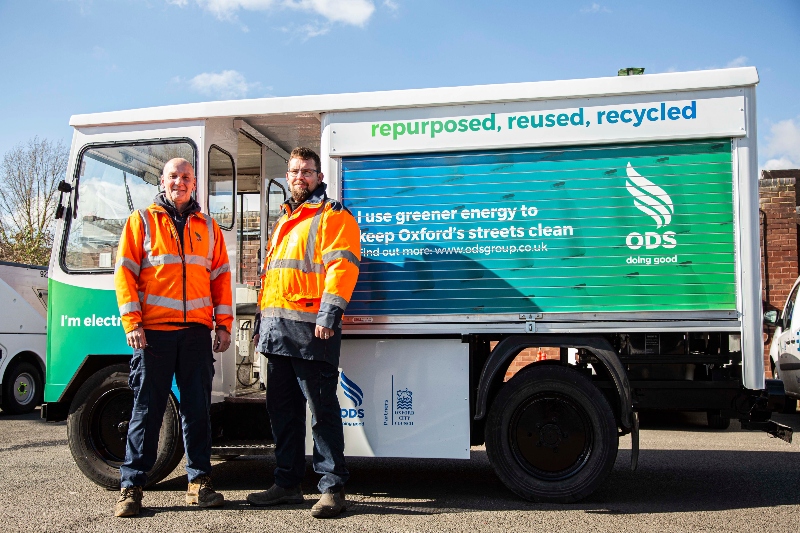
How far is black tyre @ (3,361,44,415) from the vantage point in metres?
10.9

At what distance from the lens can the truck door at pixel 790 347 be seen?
866cm

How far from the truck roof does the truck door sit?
5108 millimetres

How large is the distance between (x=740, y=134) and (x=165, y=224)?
3866mm

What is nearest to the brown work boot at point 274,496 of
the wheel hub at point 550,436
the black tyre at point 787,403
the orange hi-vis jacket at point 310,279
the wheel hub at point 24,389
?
the orange hi-vis jacket at point 310,279

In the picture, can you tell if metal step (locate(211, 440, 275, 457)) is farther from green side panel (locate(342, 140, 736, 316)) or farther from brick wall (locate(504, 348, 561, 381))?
brick wall (locate(504, 348, 561, 381))

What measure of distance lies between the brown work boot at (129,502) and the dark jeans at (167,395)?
1.5 inches

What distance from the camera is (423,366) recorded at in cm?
496

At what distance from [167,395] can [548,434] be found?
257 centimetres

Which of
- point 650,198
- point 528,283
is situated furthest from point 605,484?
point 650,198

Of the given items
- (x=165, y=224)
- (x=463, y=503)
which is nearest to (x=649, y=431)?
(x=463, y=503)

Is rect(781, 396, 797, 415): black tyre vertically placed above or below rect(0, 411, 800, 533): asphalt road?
below

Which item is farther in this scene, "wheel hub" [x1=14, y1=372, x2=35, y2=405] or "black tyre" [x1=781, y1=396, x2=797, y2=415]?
"wheel hub" [x1=14, y1=372, x2=35, y2=405]

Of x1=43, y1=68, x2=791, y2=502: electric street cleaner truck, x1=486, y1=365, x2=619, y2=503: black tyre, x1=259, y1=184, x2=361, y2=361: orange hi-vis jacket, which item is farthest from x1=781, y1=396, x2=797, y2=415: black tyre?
x1=259, y1=184, x2=361, y2=361: orange hi-vis jacket

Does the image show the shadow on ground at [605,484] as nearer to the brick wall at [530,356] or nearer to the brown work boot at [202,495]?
the brown work boot at [202,495]
